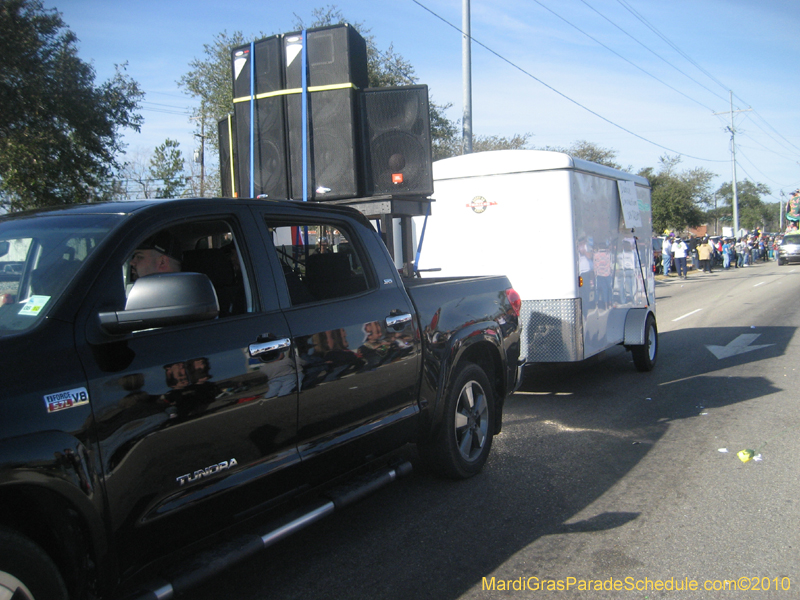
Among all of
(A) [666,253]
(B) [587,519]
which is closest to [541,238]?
(B) [587,519]

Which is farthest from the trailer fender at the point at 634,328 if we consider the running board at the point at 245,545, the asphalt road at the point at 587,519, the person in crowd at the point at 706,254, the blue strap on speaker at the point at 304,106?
the person in crowd at the point at 706,254

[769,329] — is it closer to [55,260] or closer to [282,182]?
[282,182]

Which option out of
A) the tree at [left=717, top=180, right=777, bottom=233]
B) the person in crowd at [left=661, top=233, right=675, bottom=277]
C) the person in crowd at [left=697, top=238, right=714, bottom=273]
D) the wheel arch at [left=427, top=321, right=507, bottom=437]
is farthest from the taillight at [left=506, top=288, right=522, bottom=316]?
the tree at [left=717, top=180, right=777, bottom=233]

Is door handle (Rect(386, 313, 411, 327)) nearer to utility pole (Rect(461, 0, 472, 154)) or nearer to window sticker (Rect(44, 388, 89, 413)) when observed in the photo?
window sticker (Rect(44, 388, 89, 413))

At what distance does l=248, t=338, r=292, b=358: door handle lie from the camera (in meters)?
3.02

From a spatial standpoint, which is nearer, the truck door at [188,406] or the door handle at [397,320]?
the truck door at [188,406]

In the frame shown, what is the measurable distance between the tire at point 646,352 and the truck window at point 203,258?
635cm

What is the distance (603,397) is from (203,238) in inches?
201

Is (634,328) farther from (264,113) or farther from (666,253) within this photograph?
(666,253)

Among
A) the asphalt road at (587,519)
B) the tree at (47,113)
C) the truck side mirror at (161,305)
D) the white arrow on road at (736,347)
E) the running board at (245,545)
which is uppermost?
the tree at (47,113)

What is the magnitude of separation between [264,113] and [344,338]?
4.49 m

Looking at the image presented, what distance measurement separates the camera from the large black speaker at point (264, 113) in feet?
23.7

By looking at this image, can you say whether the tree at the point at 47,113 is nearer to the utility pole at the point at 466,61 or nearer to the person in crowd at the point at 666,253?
the utility pole at the point at 466,61

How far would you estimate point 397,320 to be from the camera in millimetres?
4020
